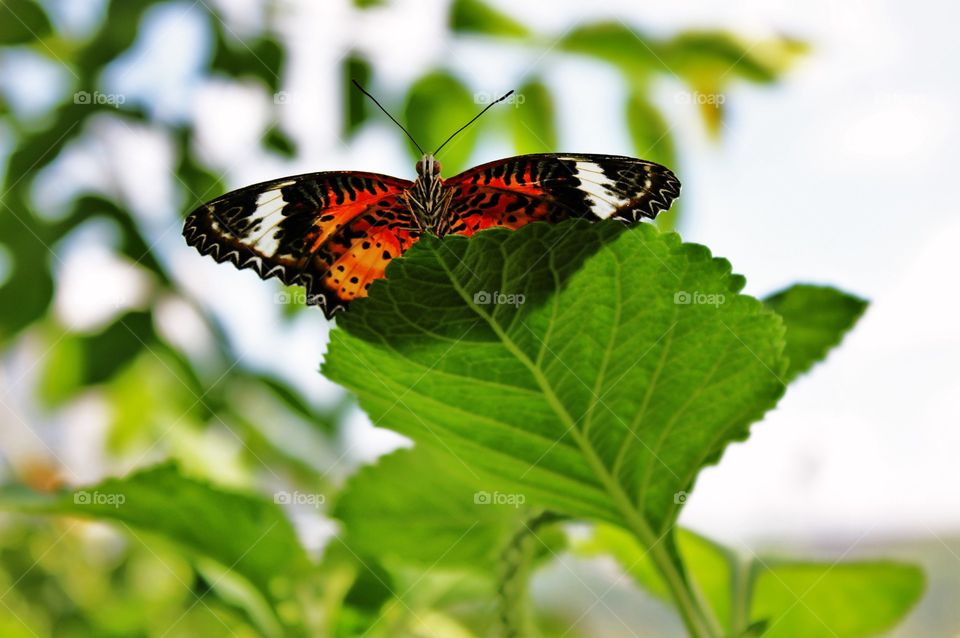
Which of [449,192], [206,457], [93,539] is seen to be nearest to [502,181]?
[449,192]

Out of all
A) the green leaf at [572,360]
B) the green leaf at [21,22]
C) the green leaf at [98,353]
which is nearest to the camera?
the green leaf at [572,360]

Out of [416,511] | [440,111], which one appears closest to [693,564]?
[416,511]

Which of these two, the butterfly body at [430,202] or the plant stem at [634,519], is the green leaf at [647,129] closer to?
the butterfly body at [430,202]

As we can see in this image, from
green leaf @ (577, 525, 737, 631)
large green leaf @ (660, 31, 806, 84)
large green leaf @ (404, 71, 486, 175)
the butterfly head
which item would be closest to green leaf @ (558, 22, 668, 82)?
large green leaf @ (660, 31, 806, 84)

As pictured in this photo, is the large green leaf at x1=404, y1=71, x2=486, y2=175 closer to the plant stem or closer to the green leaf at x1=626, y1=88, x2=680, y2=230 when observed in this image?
the green leaf at x1=626, y1=88, x2=680, y2=230

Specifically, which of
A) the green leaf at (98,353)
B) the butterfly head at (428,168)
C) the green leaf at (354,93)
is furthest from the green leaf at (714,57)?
the green leaf at (98,353)

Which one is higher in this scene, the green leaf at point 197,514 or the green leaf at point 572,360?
the green leaf at point 572,360

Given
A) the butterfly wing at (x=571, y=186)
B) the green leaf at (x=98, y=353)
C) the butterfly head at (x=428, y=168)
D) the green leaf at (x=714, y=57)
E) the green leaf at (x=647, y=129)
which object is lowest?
the green leaf at (x=98, y=353)

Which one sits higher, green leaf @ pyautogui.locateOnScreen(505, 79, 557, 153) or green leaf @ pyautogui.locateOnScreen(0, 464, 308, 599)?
green leaf @ pyautogui.locateOnScreen(505, 79, 557, 153)
